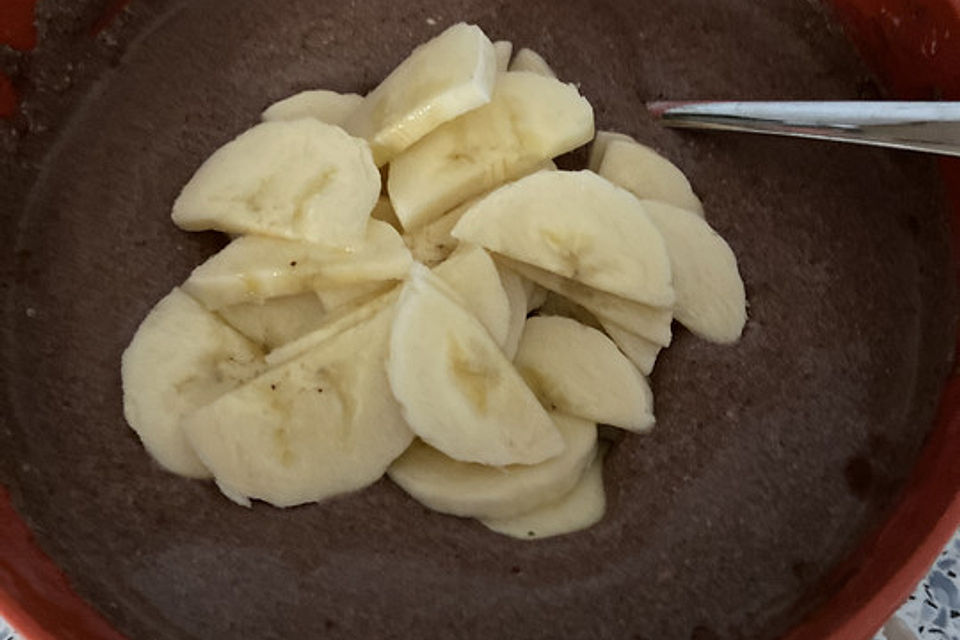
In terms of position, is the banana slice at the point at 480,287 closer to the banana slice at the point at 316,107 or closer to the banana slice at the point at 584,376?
the banana slice at the point at 584,376

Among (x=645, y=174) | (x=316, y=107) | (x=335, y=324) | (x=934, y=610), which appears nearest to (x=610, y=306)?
(x=645, y=174)

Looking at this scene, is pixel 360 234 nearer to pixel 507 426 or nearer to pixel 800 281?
pixel 507 426

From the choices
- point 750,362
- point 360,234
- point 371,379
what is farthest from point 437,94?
point 750,362

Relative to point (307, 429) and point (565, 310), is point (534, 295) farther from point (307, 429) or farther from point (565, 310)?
point (307, 429)

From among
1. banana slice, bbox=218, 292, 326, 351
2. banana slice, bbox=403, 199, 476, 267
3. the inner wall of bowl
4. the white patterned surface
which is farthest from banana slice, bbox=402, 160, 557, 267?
the white patterned surface

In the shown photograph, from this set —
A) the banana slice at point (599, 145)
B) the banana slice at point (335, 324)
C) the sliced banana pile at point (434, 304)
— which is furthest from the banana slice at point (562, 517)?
the banana slice at point (599, 145)

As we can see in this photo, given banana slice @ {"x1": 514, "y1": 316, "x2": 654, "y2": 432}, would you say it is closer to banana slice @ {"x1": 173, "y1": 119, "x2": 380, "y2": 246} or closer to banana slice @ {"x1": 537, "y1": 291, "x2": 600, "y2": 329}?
banana slice @ {"x1": 537, "y1": 291, "x2": 600, "y2": 329}
